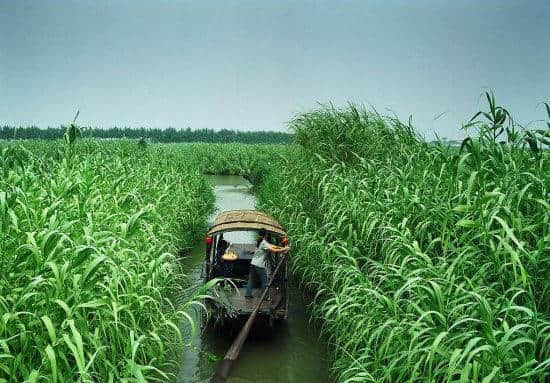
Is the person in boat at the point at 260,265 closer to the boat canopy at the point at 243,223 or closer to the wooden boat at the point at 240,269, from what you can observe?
the wooden boat at the point at 240,269

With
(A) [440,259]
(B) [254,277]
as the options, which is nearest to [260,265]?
(B) [254,277]

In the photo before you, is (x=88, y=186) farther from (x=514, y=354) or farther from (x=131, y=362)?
(x=514, y=354)

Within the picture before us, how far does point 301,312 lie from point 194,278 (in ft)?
9.53

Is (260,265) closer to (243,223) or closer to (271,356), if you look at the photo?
(243,223)

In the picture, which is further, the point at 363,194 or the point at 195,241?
the point at 195,241

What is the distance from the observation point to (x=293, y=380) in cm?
612

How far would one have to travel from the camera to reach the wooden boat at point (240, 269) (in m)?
6.70

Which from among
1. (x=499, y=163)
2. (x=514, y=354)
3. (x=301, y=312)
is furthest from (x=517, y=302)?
(x=301, y=312)

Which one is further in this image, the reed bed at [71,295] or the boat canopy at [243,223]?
the boat canopy at [243,223]

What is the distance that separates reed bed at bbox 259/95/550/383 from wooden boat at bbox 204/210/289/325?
0.63 m

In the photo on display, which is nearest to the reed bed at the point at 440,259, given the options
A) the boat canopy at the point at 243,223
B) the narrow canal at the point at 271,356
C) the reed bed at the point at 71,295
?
the narrow canal at the point at 271,356

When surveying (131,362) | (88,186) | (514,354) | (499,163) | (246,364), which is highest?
(499,163)

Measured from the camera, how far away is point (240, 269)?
28.8 ft

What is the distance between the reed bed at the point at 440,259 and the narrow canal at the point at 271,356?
461mm
